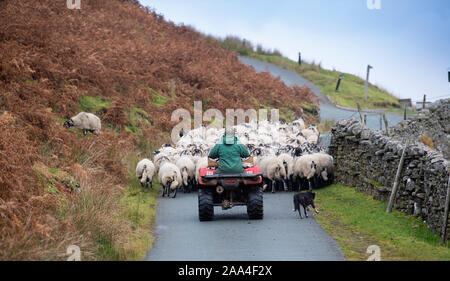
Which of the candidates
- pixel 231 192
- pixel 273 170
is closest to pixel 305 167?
pixel 273 170

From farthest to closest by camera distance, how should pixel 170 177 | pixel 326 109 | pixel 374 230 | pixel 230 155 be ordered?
1. pixel 326 109
2. pixel 170 177
3. pixel 230 155
4. pixel 374 230

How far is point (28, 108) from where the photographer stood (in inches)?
695

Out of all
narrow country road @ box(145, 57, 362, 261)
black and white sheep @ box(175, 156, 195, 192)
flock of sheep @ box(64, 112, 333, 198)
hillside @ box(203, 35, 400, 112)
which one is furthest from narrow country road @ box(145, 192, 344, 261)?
hillside @ box(203, 35, 400, 112)

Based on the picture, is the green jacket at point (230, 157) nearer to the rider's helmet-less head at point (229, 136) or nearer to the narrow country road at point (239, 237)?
the rider's helmet-less head at point (229, 136)

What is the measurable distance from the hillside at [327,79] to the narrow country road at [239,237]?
127ft

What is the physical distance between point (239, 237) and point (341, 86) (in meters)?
49.9

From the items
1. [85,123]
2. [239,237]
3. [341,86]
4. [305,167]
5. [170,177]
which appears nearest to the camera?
[239,237]

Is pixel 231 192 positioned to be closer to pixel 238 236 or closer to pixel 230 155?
pixel 230 155

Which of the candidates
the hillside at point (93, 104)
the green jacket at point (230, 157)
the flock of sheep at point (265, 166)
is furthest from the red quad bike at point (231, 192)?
the flock of sheep at point (265, 166)

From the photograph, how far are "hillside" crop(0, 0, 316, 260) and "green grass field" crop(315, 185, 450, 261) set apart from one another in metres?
4.12

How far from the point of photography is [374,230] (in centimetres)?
1377

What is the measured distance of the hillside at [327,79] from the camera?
5477 cm

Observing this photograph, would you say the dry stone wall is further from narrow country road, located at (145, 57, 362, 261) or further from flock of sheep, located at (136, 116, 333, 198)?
narrow country road, located at (145, 57, 362, 261)
